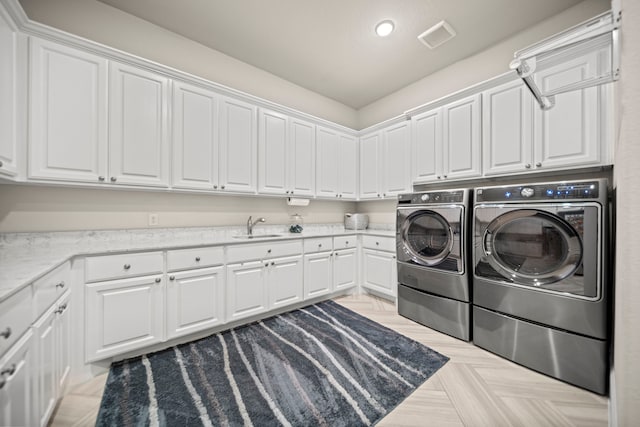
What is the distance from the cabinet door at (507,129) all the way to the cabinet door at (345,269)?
181 cm

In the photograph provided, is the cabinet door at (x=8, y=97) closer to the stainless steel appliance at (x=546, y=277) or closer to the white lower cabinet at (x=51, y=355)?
the white lower cabinet at (x=51, y=355)

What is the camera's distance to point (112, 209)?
7.07 feet

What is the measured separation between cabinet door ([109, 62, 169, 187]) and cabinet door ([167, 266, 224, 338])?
2.83 ft

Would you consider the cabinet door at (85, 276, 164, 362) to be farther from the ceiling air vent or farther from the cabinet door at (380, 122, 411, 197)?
the ceiling air vent

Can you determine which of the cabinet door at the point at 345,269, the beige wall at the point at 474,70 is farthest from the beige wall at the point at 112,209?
the beige wall at the point at 474,70

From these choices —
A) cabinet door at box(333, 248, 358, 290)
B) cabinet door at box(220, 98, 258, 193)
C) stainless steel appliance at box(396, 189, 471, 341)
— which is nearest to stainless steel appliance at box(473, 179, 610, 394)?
stainless steel appliance at box(396, 189, 471, 341)

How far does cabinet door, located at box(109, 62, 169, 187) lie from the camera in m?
1.95

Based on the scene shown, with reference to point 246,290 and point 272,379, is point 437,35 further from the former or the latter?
point 272,379

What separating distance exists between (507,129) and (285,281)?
2632mm

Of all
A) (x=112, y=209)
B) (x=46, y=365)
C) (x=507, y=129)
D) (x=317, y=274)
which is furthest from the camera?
(x=317, y=274)

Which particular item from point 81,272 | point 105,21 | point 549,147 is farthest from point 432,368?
point 105,21

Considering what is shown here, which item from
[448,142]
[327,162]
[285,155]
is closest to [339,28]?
[285,155]

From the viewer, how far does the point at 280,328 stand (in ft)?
7.85

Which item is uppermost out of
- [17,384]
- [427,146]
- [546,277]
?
[427,146]
